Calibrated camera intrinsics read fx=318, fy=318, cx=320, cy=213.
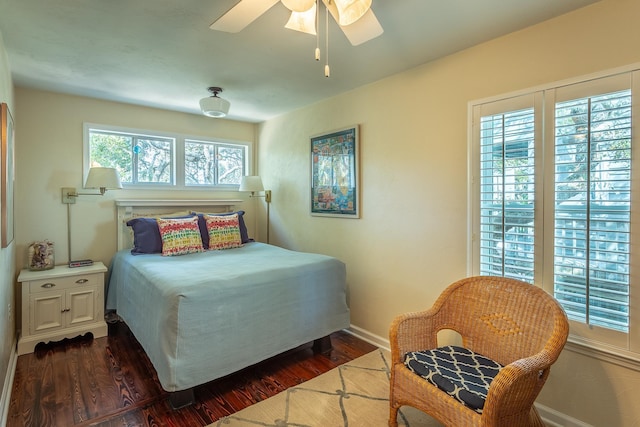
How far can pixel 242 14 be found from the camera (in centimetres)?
143

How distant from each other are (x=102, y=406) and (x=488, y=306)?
96.0 inches

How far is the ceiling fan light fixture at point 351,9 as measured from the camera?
1320 millimetres

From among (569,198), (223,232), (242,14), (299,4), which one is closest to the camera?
(299,4)

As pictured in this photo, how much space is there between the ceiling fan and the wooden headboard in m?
2.48

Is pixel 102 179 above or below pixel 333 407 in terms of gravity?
above

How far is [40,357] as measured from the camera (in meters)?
2.58

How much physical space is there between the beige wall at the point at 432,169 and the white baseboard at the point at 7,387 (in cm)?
249

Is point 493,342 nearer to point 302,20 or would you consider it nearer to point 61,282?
point 302,20

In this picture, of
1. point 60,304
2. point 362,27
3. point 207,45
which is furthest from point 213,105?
point 60,304

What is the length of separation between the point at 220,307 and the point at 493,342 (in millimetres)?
1646

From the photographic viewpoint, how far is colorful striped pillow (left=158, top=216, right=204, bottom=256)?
9.92 feet

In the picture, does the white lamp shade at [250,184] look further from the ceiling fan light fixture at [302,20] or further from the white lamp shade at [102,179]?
the ceiling fan light fixture at [302,20]

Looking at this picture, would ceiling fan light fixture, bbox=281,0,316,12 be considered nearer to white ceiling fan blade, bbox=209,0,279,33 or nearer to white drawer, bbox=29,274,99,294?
white ceiling fan blade, bbox=209,0,279,33

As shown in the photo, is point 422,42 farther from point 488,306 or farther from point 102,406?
point 102,406
